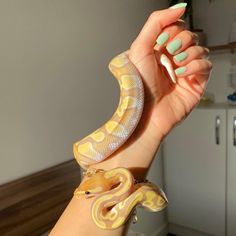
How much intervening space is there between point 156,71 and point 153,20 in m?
0.12

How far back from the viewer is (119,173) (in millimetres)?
547

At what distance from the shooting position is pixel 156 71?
65cm

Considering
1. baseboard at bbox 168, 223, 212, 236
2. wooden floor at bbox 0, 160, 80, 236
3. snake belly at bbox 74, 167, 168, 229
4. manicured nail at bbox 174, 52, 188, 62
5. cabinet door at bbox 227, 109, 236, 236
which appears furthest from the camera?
baseboard at bbox 168, 223, 212, 236

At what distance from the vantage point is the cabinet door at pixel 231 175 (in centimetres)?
206

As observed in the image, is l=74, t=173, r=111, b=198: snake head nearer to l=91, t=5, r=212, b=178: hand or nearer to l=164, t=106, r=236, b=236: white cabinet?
l=91, t=5, r=212, b=178: hand

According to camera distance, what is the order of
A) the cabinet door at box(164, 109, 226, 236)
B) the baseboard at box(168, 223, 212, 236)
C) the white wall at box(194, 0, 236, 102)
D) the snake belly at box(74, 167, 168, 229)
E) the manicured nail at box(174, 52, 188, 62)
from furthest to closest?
the baseboard at box(168, 223, 212, 236)
the white wall at box(194, 0, 236, 102)
the cabinet door at box(164, 109, 226, 236)
the manicured nail at box(174, 52, 188, 62)
the snake belly at box(74, 167, 168, 229)

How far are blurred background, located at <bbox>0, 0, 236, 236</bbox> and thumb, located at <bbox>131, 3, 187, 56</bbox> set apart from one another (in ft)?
1.85

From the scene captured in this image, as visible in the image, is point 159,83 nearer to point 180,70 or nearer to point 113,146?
point 180,70

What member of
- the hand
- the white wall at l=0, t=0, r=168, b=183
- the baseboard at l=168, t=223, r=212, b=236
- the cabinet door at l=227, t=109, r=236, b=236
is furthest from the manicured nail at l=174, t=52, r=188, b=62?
the baseboard at l=168, t=223, r=212, b=236

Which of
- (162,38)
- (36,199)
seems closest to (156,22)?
(162,38)

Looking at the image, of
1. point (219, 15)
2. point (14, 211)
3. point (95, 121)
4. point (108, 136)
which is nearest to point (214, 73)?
point (219, 15)

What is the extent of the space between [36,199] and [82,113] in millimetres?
577

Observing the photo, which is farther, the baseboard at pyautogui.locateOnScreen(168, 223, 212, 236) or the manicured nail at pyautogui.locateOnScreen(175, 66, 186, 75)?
the baseboard at pyautogui.locateOnScreen(168, 223, 212, 236)

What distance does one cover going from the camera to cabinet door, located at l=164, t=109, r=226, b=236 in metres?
2.17
